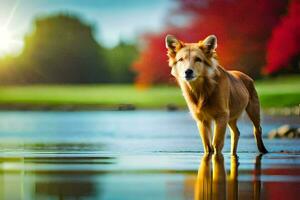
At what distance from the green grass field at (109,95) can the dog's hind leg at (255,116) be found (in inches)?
1541

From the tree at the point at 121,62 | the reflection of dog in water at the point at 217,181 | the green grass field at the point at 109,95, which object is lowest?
the reflection of dog in water at the point at 217,181

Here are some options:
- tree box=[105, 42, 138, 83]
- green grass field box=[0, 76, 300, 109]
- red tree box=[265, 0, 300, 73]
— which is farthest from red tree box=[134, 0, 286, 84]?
tree box=[105, 42, 138, 83]

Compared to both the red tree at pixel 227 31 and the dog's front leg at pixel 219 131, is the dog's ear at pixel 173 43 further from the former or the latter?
the red tree at pixel 227 31

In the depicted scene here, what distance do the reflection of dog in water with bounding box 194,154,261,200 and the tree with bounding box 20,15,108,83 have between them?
220ft

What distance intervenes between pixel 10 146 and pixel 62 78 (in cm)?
6472

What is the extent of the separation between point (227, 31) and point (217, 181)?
4774 centimetres

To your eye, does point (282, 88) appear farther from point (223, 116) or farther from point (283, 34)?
point (223, 116)

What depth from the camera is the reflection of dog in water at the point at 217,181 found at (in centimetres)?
776

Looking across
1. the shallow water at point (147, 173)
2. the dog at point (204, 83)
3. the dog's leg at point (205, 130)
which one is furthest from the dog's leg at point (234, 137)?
the dog's leg at point (205, 130)

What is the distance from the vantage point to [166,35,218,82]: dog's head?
41.0 ft

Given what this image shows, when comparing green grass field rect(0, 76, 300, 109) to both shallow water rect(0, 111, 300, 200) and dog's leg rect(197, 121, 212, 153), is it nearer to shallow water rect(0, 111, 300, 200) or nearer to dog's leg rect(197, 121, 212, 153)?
shallow water rect(0, 111, 300, 200)

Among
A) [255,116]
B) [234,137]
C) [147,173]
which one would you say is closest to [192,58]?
[234,137]

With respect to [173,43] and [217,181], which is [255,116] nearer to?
[173,43]

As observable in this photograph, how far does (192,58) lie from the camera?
12.5 metres
